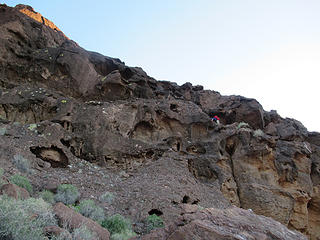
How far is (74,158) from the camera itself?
511 inches

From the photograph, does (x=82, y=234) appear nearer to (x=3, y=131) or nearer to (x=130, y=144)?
(x=3, y=131)

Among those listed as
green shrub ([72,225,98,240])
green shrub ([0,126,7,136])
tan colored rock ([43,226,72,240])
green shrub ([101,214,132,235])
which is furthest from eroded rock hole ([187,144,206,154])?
tan colored rock ([43,226,72,240])

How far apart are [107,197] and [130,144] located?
556 centimetres

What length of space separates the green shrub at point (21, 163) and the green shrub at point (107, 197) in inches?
109

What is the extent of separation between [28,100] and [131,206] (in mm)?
9857

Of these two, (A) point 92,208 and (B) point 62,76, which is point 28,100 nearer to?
(B) point 62,76

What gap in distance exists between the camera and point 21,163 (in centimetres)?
985

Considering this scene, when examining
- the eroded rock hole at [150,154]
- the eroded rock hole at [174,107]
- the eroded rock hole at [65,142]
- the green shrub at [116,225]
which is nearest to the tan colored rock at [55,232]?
the green shrub at [116,225]

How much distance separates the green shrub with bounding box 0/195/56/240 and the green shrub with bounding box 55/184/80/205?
301 cm

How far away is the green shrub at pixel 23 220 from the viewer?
4.36 metres

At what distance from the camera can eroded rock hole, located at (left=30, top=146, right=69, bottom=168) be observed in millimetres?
12070

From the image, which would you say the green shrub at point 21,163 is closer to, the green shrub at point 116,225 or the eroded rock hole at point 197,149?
the green shrub at point 116,225

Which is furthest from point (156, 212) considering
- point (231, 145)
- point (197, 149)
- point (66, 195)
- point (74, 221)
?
point (231, 145)

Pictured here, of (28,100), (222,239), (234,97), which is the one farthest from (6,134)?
(234,97)
